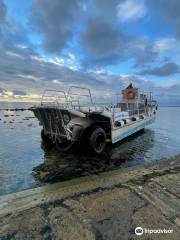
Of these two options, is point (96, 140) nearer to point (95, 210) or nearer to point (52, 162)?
point (52, 162)

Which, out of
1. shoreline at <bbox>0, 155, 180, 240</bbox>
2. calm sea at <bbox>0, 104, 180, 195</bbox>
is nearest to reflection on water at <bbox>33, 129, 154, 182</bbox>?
calm sea at <bbox>0, 104, 180, 195</bbox>

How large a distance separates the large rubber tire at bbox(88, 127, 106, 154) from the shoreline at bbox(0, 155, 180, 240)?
3717 millimetres

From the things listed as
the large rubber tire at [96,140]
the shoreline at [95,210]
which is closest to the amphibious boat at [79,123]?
the large rubber tire at [96,140]

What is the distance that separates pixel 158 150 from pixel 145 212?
718 centimetres

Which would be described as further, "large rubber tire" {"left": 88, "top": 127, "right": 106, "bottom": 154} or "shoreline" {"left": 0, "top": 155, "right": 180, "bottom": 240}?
"large rubber tire" {"left": 88, "top": 127, "right": 106, "bottom": 154}

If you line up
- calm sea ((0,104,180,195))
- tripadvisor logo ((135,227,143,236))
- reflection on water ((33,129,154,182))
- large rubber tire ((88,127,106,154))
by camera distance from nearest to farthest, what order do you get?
tripadvisor logo ((135,227,143,236)), calm sea ((0,104,180,195)), reflection on water ((33,129,154,182)), large rubber tire ((88,127,106,154))

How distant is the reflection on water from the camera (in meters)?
6.17

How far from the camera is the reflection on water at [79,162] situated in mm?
6168

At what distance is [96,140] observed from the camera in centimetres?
860

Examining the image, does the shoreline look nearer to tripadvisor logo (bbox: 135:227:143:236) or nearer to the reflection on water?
tripadvisor logo (bbox: 135:227:143:236)

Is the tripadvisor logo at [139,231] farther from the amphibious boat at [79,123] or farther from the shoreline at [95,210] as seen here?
the amphibious boat at [79,123]

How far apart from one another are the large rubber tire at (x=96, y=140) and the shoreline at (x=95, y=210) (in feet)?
12.2

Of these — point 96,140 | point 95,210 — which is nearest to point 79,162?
point 96,140

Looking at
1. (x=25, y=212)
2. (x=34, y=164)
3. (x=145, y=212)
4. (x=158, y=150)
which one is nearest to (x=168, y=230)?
(x=145, y=212)
